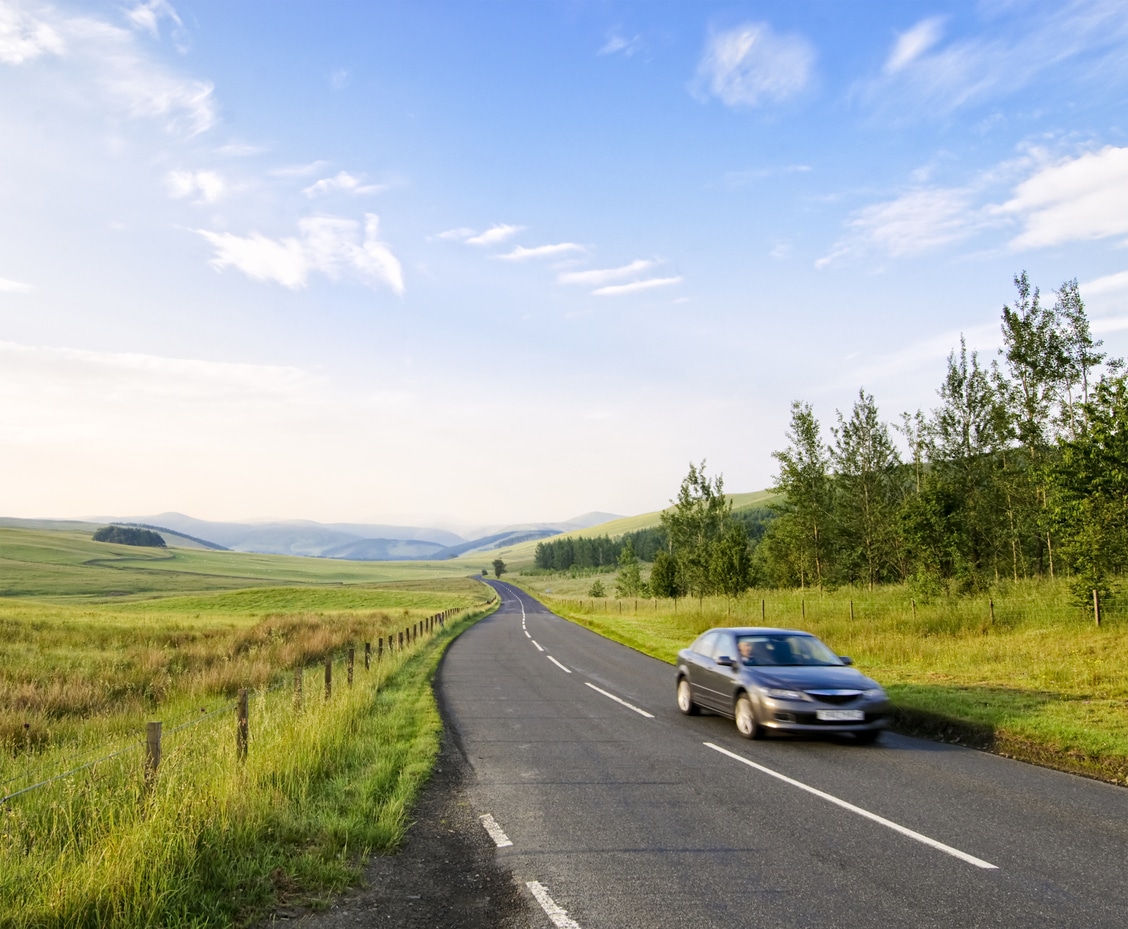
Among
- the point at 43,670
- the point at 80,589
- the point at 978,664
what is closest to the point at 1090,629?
the point at 978,664

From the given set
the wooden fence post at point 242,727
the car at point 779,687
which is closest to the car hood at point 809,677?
the car at point 779,687

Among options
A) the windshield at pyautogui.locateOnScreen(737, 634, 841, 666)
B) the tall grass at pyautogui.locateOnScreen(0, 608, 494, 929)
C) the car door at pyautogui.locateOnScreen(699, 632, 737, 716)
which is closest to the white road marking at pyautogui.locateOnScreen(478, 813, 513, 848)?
the tall grass at pyautogui.locateOnScreen(0, 608, 494, 929)

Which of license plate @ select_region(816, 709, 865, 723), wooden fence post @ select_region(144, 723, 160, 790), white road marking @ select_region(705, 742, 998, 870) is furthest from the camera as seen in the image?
license plate @ select_region(816, 709, 865, 723)

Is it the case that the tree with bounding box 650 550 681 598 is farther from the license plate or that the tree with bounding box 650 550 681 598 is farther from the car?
the license plate

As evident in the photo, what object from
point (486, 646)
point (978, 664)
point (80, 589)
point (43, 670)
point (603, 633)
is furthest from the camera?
point (80, 589)

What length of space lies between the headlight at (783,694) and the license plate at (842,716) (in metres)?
0.37

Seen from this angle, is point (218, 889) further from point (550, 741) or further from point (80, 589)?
point (80, 589)

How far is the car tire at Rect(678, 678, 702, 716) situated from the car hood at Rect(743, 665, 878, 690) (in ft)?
7.01

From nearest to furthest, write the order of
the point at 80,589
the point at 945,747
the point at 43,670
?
the point at 945,747 < the point at 43,670 < the point at 80,589

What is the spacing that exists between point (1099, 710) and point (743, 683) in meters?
5.32

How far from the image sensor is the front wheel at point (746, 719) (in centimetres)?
1072

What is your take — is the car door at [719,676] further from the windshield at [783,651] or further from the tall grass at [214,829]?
the tall grass at [214,829]

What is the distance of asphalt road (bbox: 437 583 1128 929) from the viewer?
4.76 meters

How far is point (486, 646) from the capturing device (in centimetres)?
2808
